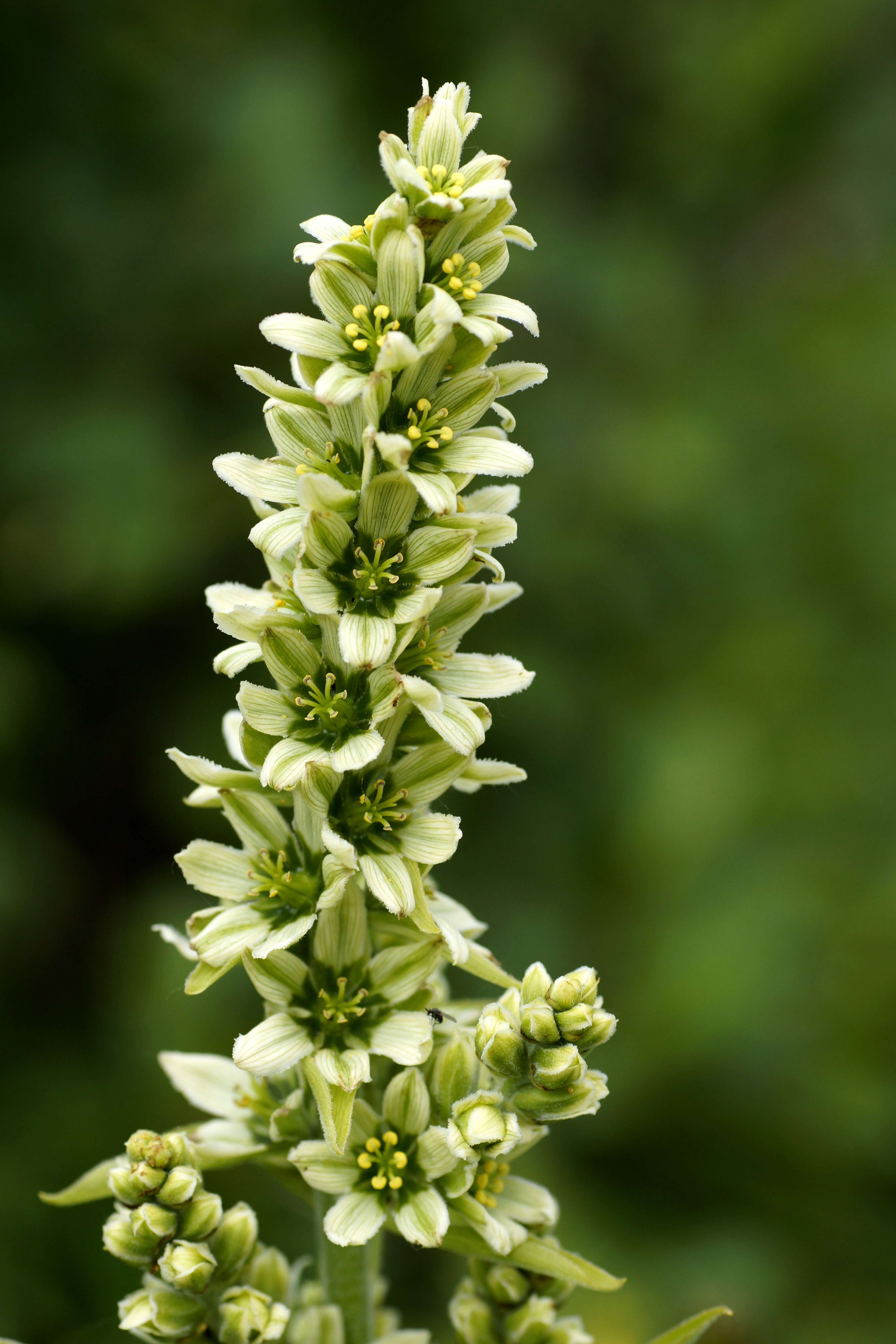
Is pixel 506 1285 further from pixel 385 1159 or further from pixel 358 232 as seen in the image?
pixel 358 232

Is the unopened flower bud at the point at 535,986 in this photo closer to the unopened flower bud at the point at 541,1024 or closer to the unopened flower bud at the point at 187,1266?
the unopened flower bud at the point at 541,1024

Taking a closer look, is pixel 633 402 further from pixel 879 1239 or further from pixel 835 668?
pixel 879 1239

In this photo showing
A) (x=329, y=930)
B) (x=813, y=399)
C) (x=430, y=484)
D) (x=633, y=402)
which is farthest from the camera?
(x=813, y=399)

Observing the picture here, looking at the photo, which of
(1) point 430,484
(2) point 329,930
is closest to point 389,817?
(2) point 329,930

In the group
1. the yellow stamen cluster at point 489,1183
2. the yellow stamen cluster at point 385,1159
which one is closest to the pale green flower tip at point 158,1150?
the yellow stamen cluster at point 385,1159

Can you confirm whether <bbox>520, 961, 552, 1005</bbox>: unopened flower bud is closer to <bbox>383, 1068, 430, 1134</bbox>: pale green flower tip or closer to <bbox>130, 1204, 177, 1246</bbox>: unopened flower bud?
<bbox>383, 1068, 430, 1134</bbox>: pale green flower tip

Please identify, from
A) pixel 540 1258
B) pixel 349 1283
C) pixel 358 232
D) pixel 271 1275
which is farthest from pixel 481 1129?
pixel 358 232

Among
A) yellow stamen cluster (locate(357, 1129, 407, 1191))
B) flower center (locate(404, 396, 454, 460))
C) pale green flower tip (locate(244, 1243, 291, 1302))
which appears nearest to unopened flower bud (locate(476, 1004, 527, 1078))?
yellow stamen cluster (locate(357, 1129, 407, 1191))
